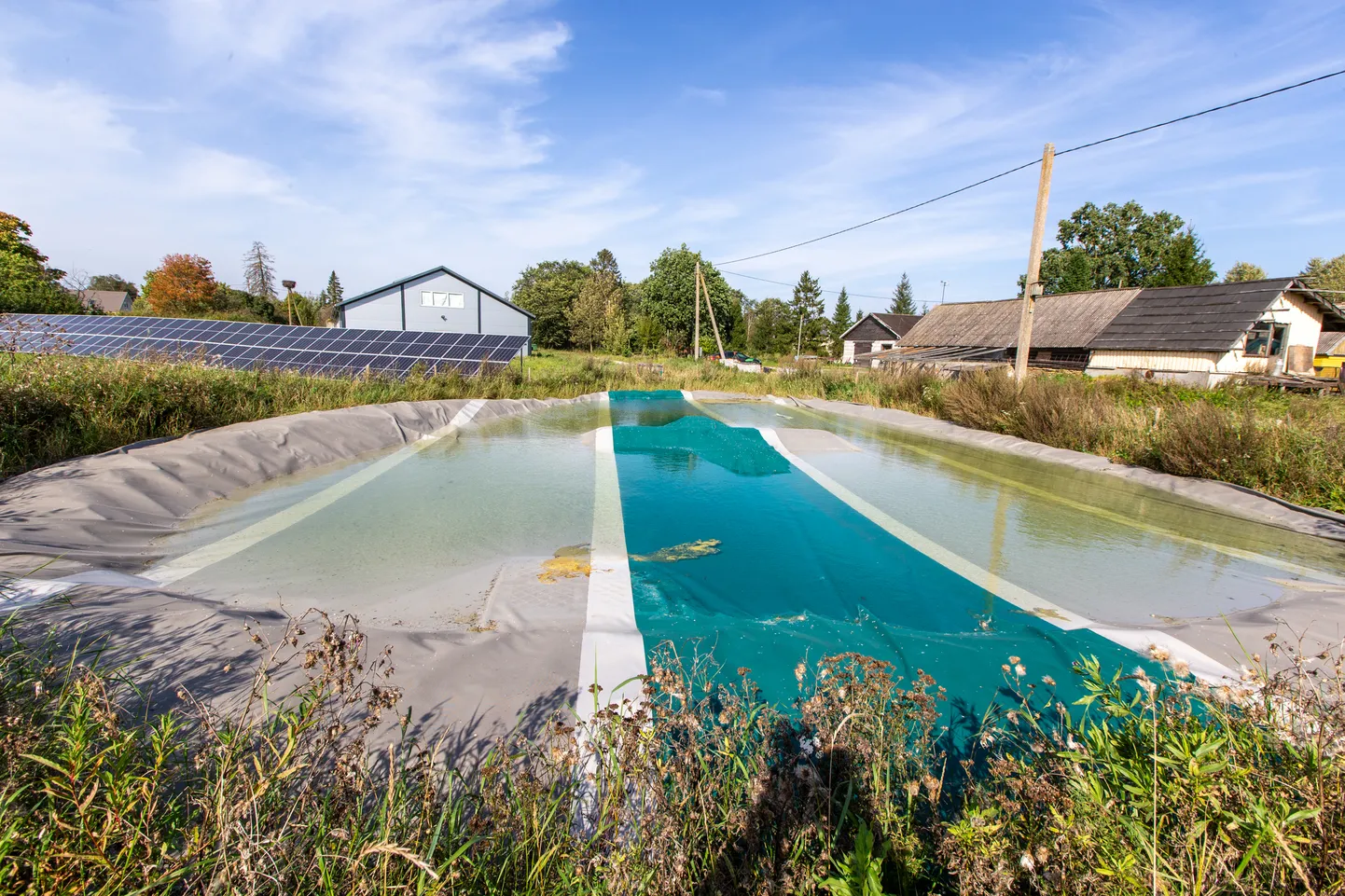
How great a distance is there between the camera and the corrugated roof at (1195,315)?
14711 millimetres

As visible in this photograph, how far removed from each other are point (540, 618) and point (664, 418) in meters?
8.24

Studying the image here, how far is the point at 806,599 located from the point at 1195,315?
1875 centimetres

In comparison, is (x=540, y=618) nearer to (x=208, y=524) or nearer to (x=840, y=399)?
(x=208, y=524)

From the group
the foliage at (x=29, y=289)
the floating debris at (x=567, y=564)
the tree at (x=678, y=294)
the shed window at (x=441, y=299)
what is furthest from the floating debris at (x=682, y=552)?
the tree at (x=678, y=294)

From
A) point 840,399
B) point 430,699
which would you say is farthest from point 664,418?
point 430,699

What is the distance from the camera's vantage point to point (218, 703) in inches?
69.6

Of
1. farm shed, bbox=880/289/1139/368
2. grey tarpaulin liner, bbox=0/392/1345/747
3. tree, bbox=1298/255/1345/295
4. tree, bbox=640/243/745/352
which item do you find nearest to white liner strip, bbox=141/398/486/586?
grey tarpaulin liner, bbox=0/392/1345/747

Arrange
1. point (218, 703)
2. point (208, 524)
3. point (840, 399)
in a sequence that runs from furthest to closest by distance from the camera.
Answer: point (840, 399) < point (208, 524) < point (218, 703)

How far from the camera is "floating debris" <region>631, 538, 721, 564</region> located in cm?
367

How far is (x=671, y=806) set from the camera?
1.37 m

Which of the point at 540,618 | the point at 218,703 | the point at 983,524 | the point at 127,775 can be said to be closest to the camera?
the point at 127,775

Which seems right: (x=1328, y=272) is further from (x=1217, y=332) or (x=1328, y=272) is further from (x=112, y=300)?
(x=112, y=300)

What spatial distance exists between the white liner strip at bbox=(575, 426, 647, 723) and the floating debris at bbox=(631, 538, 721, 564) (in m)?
0.16

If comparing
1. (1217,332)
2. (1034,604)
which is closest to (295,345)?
(1034,604)
